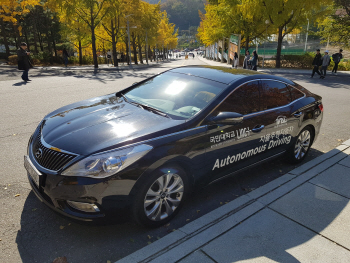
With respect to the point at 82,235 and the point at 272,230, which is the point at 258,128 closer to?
the point at 272,230

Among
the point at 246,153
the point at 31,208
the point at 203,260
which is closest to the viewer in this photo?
the point at 203,260

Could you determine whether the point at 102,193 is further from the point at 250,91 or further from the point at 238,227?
the point at 250,91

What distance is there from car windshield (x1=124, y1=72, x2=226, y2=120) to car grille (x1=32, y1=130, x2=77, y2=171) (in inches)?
51.5

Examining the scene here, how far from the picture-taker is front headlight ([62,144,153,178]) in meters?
2.56

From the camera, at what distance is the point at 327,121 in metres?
7.88

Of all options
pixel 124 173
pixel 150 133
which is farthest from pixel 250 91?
pixel 124 173

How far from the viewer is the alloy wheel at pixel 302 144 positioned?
4707 mm

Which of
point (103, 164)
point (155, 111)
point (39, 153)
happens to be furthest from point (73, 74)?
point (103, 164)

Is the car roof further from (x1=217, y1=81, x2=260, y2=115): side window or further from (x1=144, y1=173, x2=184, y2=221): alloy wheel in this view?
(x1=144, y1=173, x2=184, y2=221): alloy wheel

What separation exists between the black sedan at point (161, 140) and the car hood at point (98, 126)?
0.01 meters

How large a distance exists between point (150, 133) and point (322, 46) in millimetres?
65449

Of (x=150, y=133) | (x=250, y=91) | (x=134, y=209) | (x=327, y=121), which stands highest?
(x=250, y=91)

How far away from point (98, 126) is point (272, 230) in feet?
7.40

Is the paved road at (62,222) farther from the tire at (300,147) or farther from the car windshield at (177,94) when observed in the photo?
the car windshield at (177,94)
